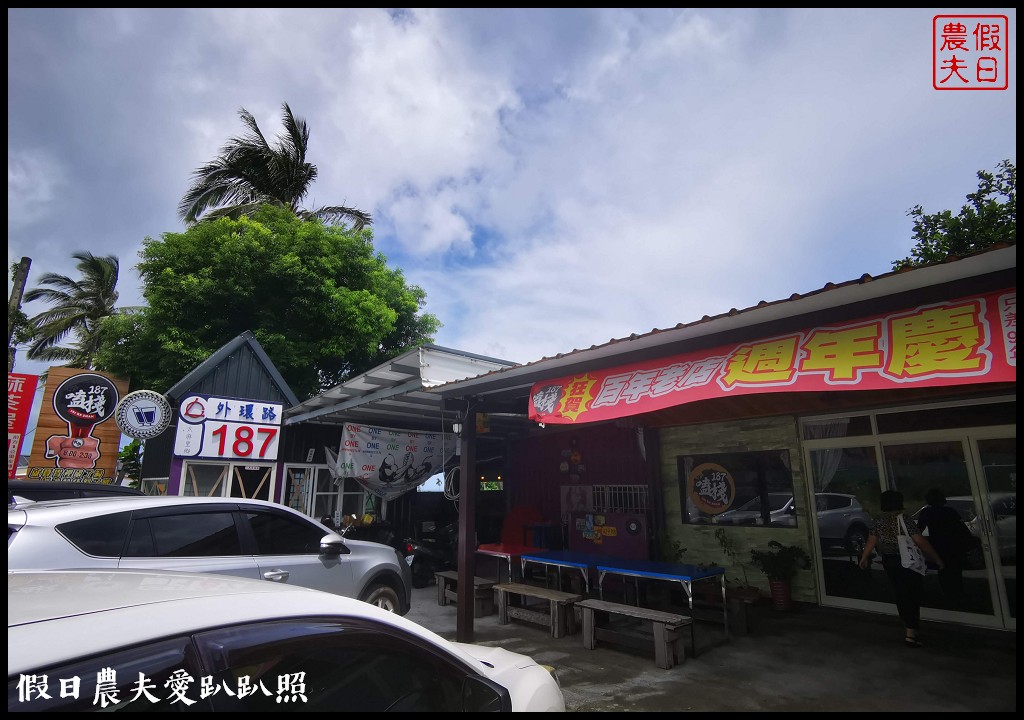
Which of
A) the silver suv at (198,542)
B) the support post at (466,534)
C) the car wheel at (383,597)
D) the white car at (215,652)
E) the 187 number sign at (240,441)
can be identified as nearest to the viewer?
the white car at (215,652)

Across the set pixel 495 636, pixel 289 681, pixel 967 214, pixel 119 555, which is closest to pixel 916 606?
pixel 495 636

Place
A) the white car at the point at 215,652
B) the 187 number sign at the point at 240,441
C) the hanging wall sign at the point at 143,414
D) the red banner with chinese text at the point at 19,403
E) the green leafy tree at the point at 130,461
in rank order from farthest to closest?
the green leafy tree at the point at 130,461 < the red banner with chinese text at the point at 19,403 < the 187 number sign at the point at 240,441 < the hanging wall sign at the point at 143,414 < the white car at the point at 215,652

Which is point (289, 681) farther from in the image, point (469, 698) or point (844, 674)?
point (844, 674)

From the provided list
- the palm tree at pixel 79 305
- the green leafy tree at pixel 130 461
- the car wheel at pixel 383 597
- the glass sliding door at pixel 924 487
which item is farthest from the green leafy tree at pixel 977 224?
the palm tree at pixel 79 305

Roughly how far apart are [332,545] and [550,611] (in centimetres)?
307

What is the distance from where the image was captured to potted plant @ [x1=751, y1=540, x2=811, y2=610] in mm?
7617

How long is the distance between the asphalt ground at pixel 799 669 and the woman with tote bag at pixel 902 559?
0.33 meters

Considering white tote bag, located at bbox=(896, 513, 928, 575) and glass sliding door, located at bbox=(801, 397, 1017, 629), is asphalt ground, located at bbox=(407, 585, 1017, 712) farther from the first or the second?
white tote bag, located at bbox=(896, 513, 928, 575)

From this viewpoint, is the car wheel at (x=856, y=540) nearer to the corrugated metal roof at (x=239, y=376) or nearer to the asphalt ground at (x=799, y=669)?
the asphalt ground at (x=799, y=669)

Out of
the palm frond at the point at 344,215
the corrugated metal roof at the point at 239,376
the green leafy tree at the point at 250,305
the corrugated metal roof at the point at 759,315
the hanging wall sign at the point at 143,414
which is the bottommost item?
the hanging wall sign at the point at 143,414

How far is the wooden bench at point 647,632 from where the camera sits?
216 inches

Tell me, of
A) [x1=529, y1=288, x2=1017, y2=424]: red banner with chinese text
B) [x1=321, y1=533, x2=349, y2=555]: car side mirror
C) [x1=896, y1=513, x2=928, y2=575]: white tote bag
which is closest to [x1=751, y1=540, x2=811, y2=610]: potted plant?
[x1=896, y1=513, x2=928, y2=575]: white tote bag

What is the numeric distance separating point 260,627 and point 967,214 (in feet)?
53.2

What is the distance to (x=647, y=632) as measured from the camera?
6793 millimetres
